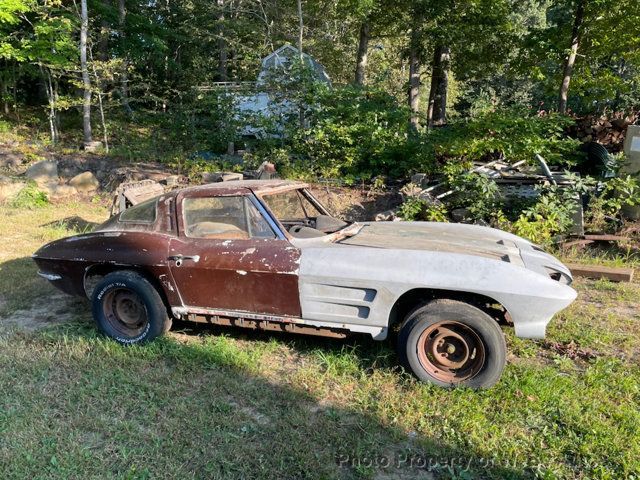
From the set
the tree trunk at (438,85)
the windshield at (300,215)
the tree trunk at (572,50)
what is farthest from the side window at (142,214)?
the tree trunk at (438,85)

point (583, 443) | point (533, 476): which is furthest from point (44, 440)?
point (583, 443)

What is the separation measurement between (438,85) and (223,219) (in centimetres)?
1455

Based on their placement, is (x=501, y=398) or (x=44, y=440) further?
(x=501, y=398)

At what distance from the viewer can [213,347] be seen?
157 inches

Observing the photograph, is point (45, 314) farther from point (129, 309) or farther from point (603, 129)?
point (603, 129)

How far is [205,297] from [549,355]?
2855mm

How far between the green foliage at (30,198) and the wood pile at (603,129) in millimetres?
12286

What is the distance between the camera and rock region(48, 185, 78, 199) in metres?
10.9

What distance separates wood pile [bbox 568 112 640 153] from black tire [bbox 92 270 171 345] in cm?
1055

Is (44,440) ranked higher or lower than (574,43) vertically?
lower

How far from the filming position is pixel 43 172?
11.6 metres

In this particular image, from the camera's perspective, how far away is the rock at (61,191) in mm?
10938

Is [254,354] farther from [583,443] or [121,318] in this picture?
[583,443]

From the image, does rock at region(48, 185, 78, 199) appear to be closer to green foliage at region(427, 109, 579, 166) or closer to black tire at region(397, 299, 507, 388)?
green foliage at region(427, 109, 579, 166)
